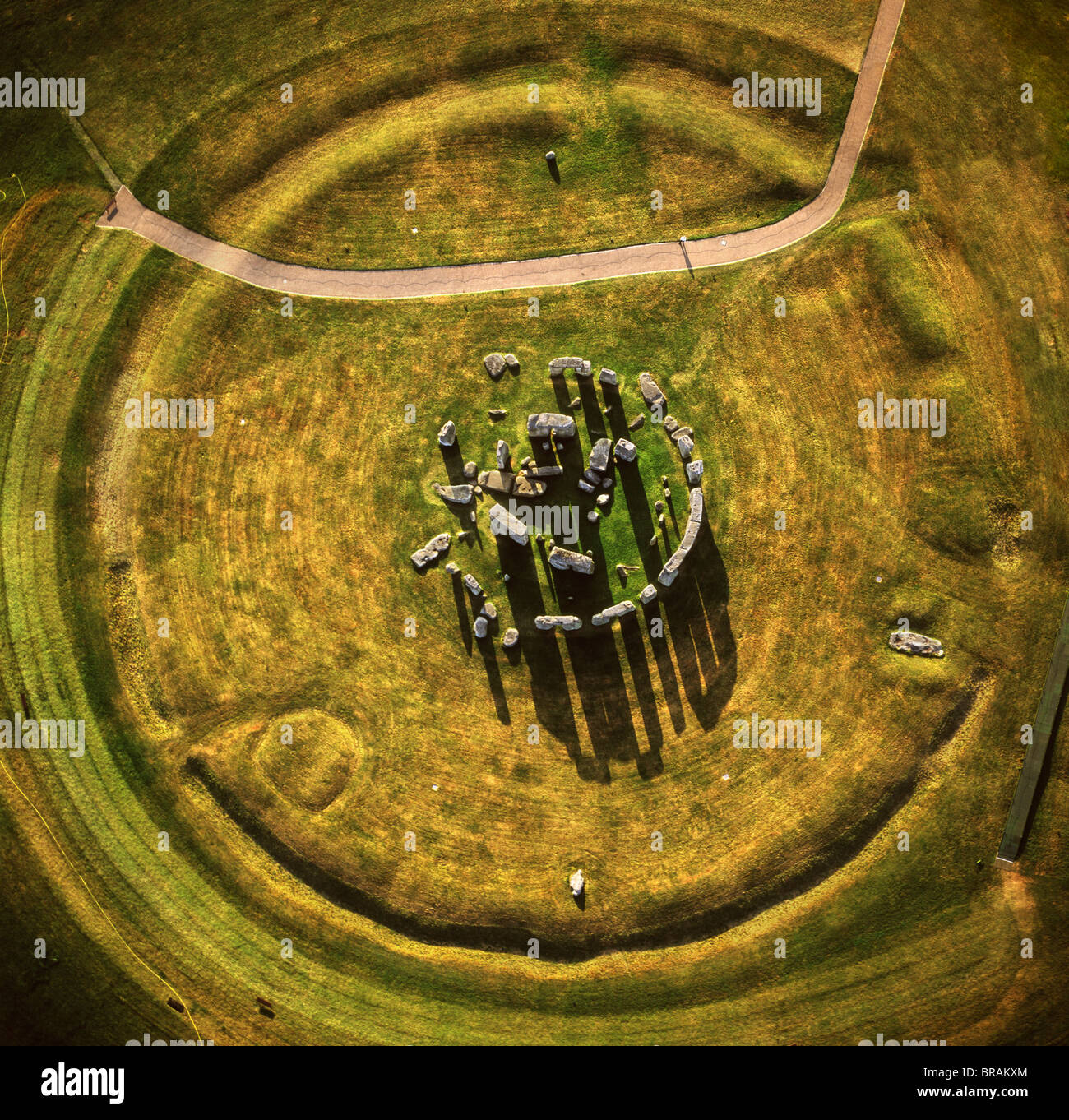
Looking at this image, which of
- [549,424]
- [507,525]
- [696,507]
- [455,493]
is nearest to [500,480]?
[455,493]

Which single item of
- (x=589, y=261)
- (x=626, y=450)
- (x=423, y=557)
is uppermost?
(x=589, y=261)

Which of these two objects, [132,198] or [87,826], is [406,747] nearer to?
[87,826]

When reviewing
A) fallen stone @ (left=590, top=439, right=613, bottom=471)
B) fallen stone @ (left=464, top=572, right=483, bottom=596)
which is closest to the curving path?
fallen stone @ (left=590, top=439, right=613, bottom=471)

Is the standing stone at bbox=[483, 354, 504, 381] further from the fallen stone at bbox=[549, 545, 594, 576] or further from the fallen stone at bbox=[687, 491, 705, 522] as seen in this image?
the fallen stone at bbox=[687, 491, 705, 522]

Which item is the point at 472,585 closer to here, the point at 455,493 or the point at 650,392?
the point at 455,493
